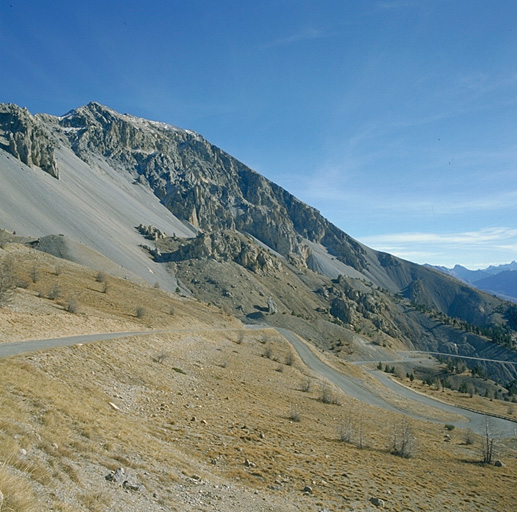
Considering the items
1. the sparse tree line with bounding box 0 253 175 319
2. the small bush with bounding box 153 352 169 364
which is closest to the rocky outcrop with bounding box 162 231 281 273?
the sparse tree line with bounding box 0 253 175 319

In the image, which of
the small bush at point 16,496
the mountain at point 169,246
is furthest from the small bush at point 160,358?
the mountain at point 169,246

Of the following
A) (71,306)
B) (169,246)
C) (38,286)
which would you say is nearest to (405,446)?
(71,306)

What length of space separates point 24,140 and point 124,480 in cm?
13008

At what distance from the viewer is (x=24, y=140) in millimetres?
109562

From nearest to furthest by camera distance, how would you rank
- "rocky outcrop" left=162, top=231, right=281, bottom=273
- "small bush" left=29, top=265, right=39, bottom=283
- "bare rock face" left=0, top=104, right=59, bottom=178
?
1. "small bush" left=29, top=265, right=39, bottom=283
2. "bare rock face" left=0, top=104, right=59, bottom=178
3. "rocky outcrop" left=162, top=231, right=281, bottom=273

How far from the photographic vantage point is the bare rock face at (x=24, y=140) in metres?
108

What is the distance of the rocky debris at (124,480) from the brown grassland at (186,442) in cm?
13

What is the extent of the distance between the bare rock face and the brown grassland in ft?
322

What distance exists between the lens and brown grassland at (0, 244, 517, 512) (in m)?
7.89

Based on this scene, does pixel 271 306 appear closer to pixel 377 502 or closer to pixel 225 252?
pixel 225 252

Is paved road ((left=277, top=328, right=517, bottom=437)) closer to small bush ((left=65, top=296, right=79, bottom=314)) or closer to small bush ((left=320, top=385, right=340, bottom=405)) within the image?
small bush ((left=320, top=385, right=340, bottom=405))

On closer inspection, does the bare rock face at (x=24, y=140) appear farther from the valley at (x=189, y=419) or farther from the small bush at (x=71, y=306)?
the small bush at (x=71, y=306)

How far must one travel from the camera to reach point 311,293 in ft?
522

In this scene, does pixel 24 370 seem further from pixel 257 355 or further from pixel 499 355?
pixel 499 355
